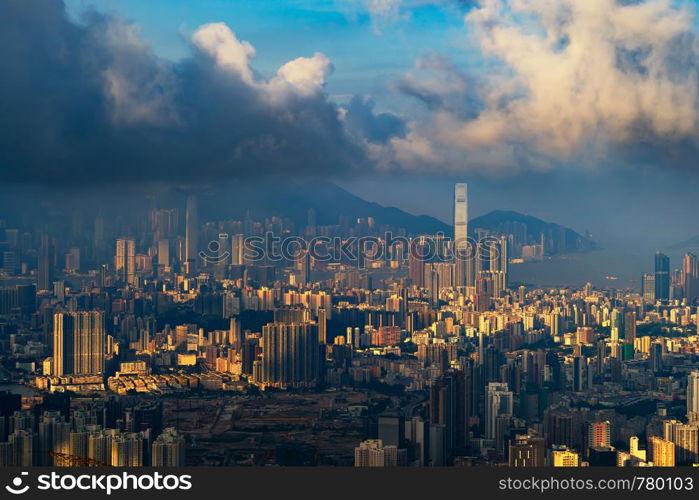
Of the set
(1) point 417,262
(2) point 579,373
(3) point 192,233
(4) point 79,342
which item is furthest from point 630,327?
(4) point 79,342

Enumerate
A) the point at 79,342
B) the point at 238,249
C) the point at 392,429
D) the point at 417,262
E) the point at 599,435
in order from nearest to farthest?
the point at 599,435 → the point at 392,429 → the point at 79,342 → the point at 238,249 → the point at 417,262

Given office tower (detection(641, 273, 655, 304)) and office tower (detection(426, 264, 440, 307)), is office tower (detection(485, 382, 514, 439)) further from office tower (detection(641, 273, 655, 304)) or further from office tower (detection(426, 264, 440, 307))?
office tower (detection(641, 273, 655, 304))

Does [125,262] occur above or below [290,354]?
above

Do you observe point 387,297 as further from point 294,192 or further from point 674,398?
point 674,398

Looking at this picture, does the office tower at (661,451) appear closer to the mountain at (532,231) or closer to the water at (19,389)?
the mountain at (532,231)

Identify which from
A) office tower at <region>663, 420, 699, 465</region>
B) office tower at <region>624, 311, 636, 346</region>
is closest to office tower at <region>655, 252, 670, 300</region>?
office tower at <region>624, 311, 636, 346</region>

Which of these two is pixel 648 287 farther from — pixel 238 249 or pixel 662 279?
pixel 238 249

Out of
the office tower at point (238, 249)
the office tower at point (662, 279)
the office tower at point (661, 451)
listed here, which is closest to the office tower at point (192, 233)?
the office tower at point (238, 249)
